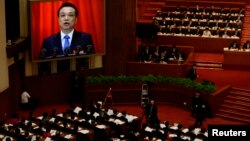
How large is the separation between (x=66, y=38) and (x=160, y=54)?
4.68m

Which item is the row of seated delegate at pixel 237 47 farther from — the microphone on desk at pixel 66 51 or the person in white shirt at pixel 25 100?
the person in white shirt at pixel 25 100

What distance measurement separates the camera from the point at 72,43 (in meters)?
20.2

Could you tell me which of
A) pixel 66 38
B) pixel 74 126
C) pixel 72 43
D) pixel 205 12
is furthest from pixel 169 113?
pixel 205 12

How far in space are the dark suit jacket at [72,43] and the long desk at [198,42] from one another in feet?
16.2

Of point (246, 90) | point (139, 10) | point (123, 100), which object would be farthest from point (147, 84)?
point (139, 10)

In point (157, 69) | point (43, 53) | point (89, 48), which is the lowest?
point (157, 69)

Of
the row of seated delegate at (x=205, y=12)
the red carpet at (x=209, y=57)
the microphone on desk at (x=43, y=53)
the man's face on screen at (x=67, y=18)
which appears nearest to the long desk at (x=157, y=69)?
the red carpet at (x=209, y=57)

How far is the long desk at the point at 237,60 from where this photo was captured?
22.8m

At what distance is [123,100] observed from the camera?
2062 centimetres

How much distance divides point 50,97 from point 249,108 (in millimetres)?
7700

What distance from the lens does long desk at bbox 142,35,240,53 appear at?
2488 cm

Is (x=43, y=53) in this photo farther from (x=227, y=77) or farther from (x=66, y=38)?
(x=227, y=77)

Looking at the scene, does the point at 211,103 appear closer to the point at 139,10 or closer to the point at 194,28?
the point at 194,28

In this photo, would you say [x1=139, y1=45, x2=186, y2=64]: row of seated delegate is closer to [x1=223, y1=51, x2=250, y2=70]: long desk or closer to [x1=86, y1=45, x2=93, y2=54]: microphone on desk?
[x1=223, y1=51, x2=250, y2=70]: long desk
